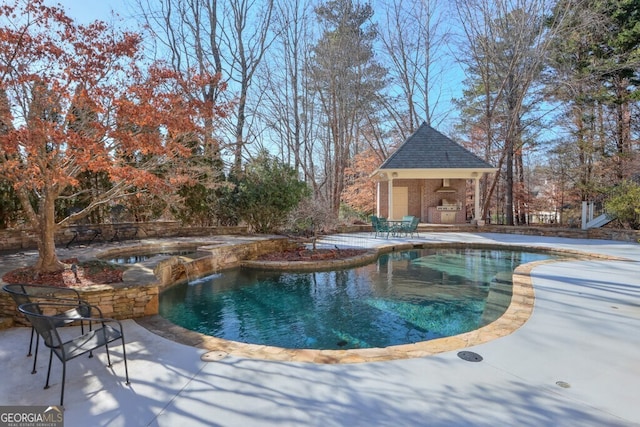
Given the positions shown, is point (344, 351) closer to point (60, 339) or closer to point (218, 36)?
point (60, 339)

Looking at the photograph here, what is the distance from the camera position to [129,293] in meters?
4.60

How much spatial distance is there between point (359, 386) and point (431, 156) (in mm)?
15007

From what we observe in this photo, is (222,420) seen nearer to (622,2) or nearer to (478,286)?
(478,286)

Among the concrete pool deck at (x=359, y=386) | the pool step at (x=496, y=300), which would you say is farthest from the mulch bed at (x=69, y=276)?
the pool step at (x=496, y=300)

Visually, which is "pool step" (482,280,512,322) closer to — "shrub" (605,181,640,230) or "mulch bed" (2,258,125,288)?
"mulch bed" (2,258,125,288)

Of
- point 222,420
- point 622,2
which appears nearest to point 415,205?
point 622,2

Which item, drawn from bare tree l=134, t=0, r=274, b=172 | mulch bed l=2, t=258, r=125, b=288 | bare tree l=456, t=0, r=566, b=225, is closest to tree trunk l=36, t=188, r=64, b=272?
mulch bed l=2, t=258, r=125, b=288

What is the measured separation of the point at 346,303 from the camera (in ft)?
19.4

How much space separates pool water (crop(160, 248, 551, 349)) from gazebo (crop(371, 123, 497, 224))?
759 cm

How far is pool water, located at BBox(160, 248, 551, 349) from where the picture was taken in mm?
4625

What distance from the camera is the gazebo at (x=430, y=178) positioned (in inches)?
619

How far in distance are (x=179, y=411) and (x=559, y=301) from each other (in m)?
5.21

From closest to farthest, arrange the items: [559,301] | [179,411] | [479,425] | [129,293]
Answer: [479,425] → [179,411] → [129,293] → [559,301]

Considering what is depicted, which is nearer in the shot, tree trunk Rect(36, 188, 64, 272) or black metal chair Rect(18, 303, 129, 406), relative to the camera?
black metal chair Rect(18, 303, 129, 406)
